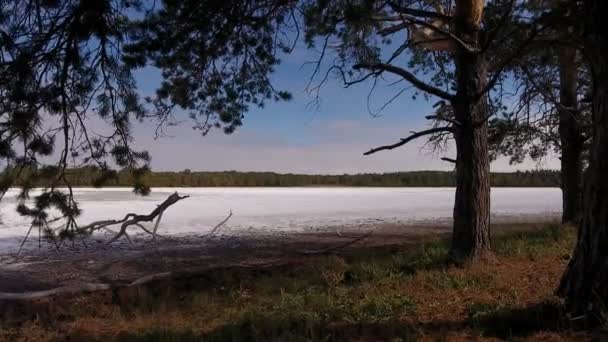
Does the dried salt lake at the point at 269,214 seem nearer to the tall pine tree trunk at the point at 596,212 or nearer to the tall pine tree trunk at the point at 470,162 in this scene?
the tall pine tree trunk at the point at 470,162

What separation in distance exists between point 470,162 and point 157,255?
676 cm

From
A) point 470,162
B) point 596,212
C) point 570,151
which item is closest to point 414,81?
point 470,162

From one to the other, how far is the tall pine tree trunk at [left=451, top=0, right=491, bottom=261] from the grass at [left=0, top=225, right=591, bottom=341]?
14.5 inches

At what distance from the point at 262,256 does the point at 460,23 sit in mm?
5846

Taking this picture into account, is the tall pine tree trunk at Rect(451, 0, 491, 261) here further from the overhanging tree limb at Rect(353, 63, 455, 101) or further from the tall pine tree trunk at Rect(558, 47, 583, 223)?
the tall pine tree trunk at Rect(558, 47, 583, 223)

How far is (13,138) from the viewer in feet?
17.4

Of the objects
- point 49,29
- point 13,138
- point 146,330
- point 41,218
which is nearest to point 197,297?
point 146,330

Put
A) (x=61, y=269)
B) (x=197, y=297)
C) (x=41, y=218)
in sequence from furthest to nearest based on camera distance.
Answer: (x=61, y=269) → (x=197, y=297) → (x=41, y=218)

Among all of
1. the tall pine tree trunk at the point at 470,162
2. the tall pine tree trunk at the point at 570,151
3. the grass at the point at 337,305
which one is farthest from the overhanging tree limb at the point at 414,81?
the tall pine tree trunk at the point at 570,151

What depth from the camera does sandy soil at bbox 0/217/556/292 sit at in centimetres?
857

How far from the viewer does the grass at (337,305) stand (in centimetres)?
475

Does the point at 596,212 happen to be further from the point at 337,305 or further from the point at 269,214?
the point at 269,214

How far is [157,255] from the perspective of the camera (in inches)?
412

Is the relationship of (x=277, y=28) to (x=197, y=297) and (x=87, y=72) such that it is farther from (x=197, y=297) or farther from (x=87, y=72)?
(x=197, y=297)
